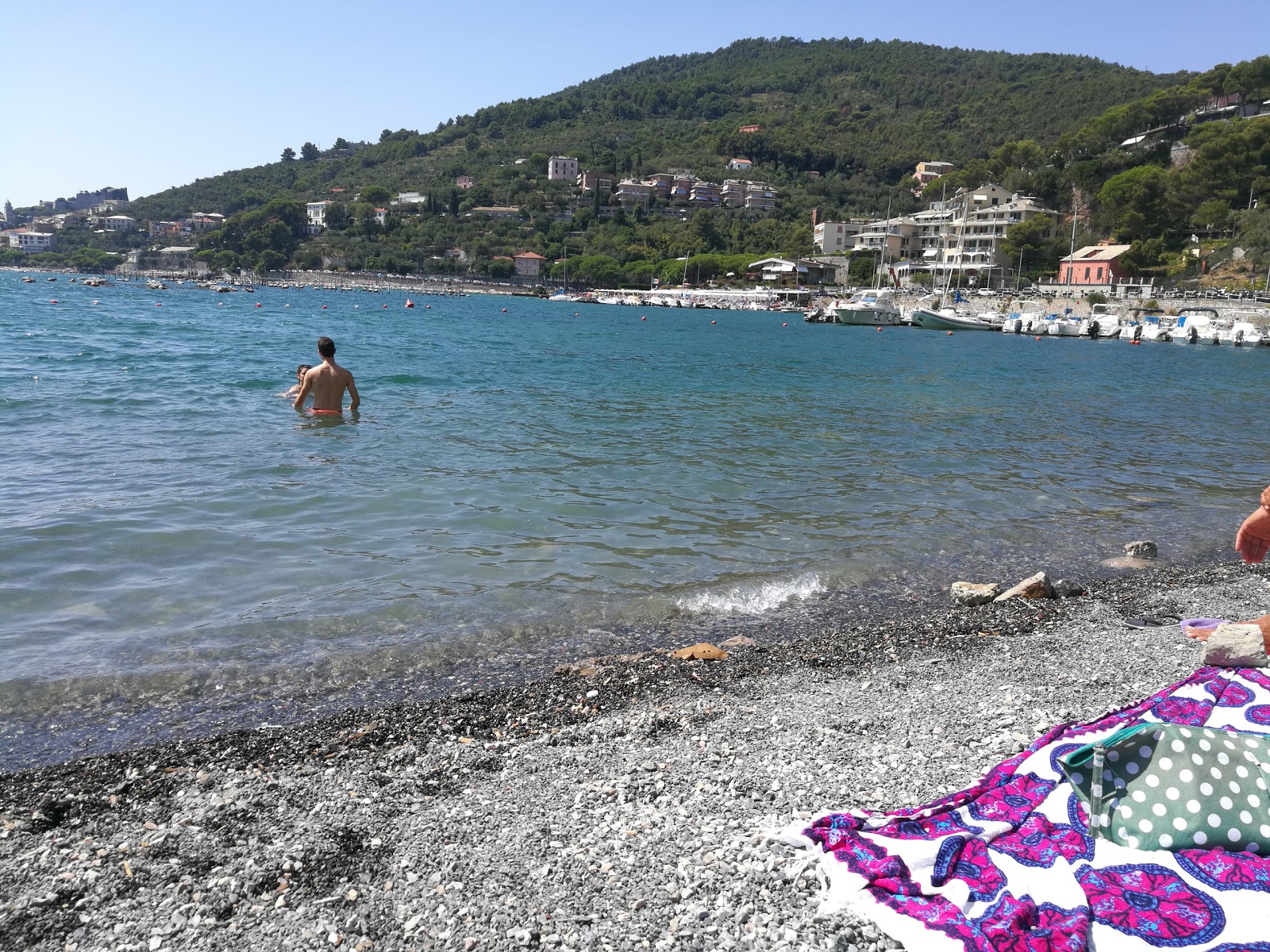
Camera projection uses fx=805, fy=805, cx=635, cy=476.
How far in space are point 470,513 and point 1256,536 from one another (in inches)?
289

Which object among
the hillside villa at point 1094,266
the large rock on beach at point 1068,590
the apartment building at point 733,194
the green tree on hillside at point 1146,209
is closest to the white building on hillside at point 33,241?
the apartment building at point 733,194

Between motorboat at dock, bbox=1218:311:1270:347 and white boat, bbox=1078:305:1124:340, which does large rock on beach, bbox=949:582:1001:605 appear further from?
white boat, bbox=1078:305:1124:340

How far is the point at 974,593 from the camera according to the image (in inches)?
287

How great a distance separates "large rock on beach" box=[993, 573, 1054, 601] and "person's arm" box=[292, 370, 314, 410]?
1200cm

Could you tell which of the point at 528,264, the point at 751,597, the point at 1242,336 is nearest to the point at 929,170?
the point at 528,264

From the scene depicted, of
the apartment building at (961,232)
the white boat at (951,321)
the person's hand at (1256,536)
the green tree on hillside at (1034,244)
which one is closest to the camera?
the person's hand at (1256,536)

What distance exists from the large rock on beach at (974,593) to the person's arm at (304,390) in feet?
38.1

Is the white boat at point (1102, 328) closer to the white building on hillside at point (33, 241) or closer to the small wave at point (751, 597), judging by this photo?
the small wave at point (751, 597)

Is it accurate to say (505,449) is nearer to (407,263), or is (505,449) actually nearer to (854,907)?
(854,907)

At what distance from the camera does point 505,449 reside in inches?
521

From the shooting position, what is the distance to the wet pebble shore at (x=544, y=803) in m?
2.93

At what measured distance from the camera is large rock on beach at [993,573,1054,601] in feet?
23.8

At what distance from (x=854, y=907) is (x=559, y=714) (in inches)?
93.2

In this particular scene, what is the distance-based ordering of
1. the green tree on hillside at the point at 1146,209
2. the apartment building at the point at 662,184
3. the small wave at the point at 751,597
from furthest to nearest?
the apartment building at the point at 662,184 < the green tree on hillside at the point at 1146,209 < the small wave at the point at 751,597
